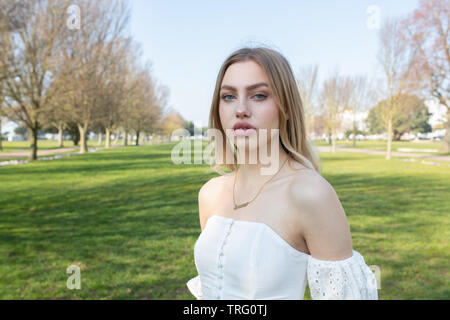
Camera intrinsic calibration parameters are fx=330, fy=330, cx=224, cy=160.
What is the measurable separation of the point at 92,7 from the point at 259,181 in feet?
114

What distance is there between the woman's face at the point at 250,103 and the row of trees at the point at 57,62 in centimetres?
1296

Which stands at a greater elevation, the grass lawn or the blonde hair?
the blonde hair

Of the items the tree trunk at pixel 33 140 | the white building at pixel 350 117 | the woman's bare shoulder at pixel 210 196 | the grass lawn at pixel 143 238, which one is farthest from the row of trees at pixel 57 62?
the white building at pixel 350 117

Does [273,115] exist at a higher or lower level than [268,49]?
lower

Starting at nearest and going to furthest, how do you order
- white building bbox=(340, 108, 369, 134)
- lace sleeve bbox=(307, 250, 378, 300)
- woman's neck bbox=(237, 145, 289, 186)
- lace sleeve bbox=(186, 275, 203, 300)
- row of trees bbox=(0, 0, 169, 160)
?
lace sleeve bbox=(307, 250, 378, 300)
woman's neck bbox=(237, 145, 289, 186)
lace sleeve bbox=(186, 275, 203, 300)
row of trees bbox=(0, 0, 169, 160)
white building bbox=(340, 108, 369, 134)

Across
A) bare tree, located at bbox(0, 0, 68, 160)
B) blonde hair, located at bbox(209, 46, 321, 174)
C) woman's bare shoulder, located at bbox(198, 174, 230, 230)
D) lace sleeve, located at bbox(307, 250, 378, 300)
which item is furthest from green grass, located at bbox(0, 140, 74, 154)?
lace sleeve, located at bbox(307, 250, 378, 300)

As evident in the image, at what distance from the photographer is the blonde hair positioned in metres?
1.35

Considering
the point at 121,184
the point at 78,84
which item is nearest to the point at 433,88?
the point at 121,184

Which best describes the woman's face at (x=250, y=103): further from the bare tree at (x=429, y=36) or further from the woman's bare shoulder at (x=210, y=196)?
the bare tree at (x=429, y=36)

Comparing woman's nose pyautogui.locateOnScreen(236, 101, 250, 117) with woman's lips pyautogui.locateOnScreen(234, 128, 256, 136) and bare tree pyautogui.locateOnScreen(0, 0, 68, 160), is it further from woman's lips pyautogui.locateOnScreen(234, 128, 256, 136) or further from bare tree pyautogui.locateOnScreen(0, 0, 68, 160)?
bare tree pyautogui.locateOnScreen(0, 0, 68, 160)

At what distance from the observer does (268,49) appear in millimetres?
1427

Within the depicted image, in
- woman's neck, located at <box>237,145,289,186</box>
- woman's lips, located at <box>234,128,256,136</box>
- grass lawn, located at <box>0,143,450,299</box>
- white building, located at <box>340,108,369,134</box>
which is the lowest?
grass lawn, located at <box>0,143,450,299</box>

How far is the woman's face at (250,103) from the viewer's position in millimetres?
1333

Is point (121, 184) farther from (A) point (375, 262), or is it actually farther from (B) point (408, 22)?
(B) point (408, 22)
